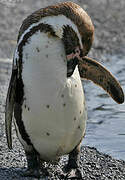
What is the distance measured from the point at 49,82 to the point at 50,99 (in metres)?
0.13

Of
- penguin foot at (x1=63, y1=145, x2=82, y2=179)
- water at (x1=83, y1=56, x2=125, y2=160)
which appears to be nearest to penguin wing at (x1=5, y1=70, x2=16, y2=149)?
penguin foot at (x1=63, y1=145, x2=82, y2=179)

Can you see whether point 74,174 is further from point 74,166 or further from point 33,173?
point 33,173

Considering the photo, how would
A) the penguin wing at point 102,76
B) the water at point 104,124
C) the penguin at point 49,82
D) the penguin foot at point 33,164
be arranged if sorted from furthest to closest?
the water at point 104,124
the penguin wing at point 102,76
the penguin foot at point 33,164
the penguin at point 49,82

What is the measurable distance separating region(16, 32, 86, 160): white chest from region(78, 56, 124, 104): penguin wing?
0.28 metres

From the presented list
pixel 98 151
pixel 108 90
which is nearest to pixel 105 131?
pixel 98 151

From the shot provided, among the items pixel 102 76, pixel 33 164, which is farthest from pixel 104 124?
pixel 33 164

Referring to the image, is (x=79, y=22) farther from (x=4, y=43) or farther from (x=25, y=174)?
(x=4, y=43)

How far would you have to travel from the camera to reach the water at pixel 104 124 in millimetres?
6266

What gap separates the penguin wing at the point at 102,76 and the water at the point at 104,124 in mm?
1243

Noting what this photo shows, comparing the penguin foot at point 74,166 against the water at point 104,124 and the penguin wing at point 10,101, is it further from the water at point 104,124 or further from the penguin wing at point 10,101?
the water at point 104,124

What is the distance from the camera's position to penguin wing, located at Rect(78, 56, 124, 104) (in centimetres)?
482

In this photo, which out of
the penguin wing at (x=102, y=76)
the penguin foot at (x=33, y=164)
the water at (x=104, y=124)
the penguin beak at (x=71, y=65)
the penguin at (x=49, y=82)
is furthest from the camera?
the water at (x=104, y=124)

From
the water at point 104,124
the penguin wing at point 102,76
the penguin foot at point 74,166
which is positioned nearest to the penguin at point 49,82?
the penguin foot at point 74,166

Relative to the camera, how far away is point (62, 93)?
173 inches
